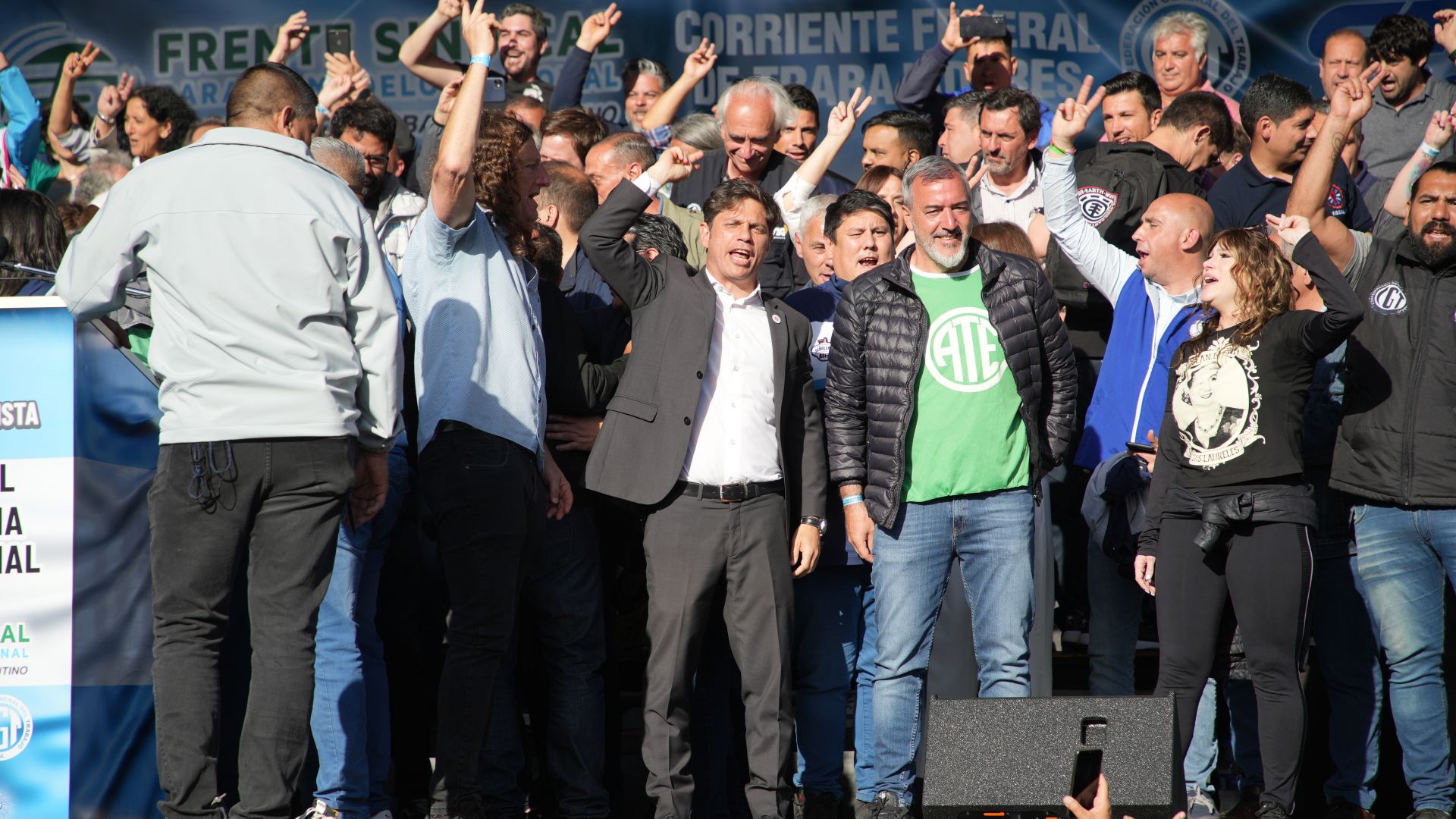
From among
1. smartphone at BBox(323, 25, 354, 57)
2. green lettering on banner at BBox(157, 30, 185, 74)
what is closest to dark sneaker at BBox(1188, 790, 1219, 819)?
smartphone at BBox(323, 25, 354, 57)

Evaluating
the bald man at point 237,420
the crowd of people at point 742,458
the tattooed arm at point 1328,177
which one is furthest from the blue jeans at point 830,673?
Answer: the tattooed arm at point 1328,177

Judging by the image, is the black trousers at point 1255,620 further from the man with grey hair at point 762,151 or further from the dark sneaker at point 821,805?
the man with grey hair at point 762,151

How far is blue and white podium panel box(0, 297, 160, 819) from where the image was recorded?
399 cm

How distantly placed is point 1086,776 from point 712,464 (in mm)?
1542

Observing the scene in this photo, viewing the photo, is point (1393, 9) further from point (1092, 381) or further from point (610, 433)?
point (610, 433)

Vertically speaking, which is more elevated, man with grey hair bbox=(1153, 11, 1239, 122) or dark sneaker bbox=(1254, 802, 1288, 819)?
man with grey hair bbox=(1153, 11, 1239, 122)

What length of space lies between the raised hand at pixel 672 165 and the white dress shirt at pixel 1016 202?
Result: 2.08 metres

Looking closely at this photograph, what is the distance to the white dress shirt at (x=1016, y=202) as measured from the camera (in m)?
6.41


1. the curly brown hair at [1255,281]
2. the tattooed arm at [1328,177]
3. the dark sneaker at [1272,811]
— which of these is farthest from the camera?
the tattooed arm at [1328,177]

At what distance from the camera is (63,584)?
405 centimetres

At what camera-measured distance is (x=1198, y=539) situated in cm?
441

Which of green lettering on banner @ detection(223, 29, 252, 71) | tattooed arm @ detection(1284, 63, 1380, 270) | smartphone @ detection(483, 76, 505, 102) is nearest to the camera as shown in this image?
tattooed arm @ detection(1284, 63, 1380, 270)

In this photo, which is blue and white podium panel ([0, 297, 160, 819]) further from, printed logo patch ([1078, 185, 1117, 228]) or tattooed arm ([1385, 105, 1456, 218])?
tattooed arm ([1385, 105, 1456, 218])

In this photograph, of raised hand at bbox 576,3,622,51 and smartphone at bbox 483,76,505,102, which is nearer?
raised hand at bbox 576,3,622,51
